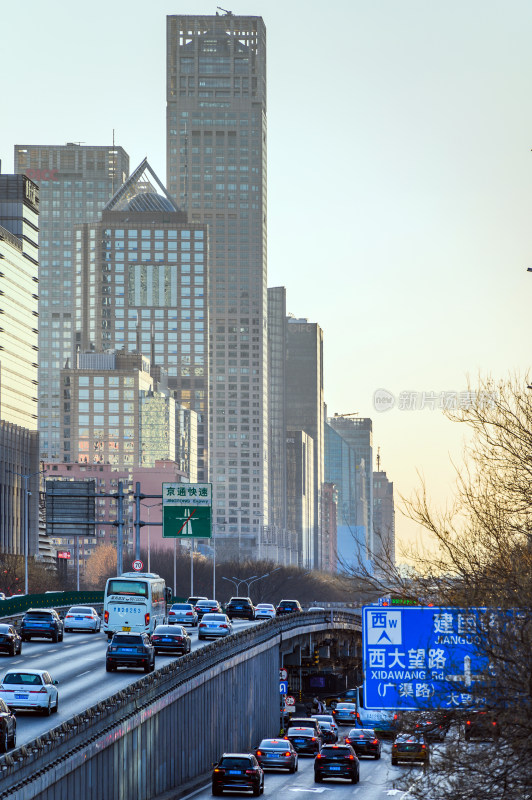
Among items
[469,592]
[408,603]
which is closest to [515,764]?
[469,592]

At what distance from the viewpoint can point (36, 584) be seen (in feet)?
556

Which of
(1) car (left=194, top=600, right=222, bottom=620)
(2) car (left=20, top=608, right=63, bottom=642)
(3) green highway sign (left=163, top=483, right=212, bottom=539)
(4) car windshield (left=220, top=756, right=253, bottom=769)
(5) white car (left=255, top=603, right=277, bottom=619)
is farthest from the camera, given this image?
(5) white car (left=255, top=603, right=277, bottom=619)

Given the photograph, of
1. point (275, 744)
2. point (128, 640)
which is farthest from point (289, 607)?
point (128, 640)

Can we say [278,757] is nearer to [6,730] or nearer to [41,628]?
[41,628]

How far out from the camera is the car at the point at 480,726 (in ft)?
71.4

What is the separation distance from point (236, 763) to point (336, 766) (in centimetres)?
717

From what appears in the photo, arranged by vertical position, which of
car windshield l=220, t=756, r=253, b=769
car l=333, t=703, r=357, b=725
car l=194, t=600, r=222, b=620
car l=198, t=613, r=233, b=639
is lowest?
car l=333, t=703, r=357, b=725

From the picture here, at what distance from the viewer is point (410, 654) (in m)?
25.0

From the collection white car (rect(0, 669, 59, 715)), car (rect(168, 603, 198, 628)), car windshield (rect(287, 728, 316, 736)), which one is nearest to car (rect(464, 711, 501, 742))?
white car (rect(0, 669, 59, 715))

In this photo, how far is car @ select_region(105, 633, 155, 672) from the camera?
61312mm

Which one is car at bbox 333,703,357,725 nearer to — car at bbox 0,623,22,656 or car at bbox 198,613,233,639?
car at bbox 198,613,233,639

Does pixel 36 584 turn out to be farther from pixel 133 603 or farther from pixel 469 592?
pixel 469 592

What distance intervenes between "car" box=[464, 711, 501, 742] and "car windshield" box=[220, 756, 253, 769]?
95.6 ft

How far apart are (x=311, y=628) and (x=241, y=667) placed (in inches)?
2181
